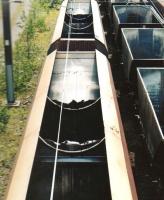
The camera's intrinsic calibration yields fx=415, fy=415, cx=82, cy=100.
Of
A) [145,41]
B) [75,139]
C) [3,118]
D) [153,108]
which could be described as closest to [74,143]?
[75,139]

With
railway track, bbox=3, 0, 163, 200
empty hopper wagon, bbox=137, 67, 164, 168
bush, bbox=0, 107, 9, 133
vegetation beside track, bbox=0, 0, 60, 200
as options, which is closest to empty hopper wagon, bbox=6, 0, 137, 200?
railway track, bbox=3, 0, 163, 200

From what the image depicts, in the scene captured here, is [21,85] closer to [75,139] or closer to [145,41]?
[145,41]

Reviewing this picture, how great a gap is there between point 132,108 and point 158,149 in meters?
4.37

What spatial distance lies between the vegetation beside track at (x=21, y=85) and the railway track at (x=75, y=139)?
142 cm

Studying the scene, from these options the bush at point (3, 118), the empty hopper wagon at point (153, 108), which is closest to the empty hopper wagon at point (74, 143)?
the empty hopper wagon at point (153, 108)

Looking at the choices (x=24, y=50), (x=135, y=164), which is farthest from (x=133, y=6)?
(x=135, y=164)

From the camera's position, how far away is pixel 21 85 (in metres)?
12.3

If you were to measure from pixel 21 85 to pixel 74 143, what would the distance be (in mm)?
5354

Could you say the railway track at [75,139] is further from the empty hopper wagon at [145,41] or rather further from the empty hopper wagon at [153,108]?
the empty hopper wagon at [145,41]

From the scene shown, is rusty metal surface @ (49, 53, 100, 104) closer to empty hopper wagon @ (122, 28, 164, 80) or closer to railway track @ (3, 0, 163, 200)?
railway track @ (3, 0, 163, 200)

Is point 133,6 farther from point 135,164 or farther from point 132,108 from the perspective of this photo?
point 135,164

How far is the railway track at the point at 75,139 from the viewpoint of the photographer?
18.9ft

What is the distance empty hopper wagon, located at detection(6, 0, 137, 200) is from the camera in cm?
571

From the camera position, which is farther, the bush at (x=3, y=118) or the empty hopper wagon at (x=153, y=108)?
the bush at (x=3, y=118)
